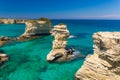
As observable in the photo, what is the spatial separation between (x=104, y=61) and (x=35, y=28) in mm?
57836

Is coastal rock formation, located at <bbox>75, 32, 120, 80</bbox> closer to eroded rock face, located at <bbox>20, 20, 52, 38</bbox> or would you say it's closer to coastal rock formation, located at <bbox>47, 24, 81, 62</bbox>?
coastal rock formation, located at <bbox>47, 24, 81, 62</bbox>

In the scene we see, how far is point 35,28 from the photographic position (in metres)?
76.4

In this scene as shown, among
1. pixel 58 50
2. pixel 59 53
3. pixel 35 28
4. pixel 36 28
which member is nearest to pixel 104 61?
pixel 59 53

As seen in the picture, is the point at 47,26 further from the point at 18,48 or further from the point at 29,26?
the point at 18,48

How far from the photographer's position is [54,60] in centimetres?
3956

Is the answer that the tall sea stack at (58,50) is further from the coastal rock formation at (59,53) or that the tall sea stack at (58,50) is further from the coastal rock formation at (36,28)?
the coastal rock formation at (36,28)

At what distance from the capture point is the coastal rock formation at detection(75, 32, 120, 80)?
19.4m

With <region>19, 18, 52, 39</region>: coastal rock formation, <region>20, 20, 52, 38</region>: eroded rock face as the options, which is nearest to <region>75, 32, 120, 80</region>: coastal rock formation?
<region>19, 18, 52, 39</region>: coastal rock formation

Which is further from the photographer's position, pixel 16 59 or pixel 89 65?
pixel 16 59

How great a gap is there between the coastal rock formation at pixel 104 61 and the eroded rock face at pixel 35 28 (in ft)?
176

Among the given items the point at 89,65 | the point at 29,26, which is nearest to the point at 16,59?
the point at 89,65

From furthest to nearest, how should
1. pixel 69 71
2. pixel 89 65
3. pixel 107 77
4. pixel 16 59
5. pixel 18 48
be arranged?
pixel 18 48, pixel 16 59, pixel 69 71, pixel 89 65, pixel 107 77

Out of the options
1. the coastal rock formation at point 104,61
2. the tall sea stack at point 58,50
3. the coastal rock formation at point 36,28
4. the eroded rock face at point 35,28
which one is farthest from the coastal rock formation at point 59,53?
the eroded rock face at point 35,28

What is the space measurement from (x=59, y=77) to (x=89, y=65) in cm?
1039
